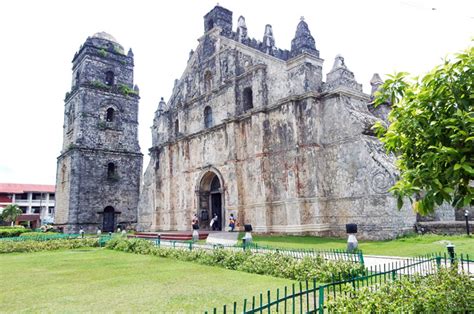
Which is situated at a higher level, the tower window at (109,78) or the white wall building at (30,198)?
the tower window at (109,78)

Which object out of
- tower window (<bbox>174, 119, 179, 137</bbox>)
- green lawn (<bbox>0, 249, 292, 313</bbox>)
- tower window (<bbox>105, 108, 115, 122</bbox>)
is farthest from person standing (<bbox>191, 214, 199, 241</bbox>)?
tower window (<bbox>105, 108, 115, 122</bbox>)

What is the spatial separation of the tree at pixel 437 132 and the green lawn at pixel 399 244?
6.46 meters

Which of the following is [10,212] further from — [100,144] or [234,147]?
[234,147]

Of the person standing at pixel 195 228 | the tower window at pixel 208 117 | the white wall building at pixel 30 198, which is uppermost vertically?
the tower window at pixel 208 117

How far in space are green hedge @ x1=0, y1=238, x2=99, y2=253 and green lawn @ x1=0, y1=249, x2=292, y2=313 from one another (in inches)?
227

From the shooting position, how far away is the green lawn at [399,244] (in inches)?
440

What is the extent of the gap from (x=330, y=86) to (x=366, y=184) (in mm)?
5103

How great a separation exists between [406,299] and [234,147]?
1615cm

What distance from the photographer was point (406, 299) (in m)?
4.71

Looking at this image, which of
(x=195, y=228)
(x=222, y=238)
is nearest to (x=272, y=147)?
(x=222, y=238)

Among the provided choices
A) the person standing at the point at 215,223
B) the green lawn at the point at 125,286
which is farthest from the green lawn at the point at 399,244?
the person standing at the point at 215,223

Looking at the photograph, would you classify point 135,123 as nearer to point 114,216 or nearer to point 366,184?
point 114,216

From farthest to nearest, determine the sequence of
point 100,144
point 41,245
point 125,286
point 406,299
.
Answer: point 100,144 → point 41,245 → point 125,286 → point 406,299

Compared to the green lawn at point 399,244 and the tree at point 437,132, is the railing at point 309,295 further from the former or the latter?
the green lawn at point 399,244
